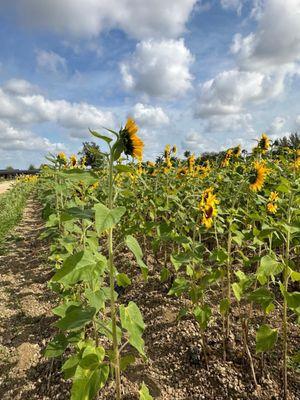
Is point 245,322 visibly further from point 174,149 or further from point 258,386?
point 174,149

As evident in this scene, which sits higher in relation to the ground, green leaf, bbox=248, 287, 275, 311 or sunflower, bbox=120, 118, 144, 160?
sunflower, bbox=120, 118, 144, 160

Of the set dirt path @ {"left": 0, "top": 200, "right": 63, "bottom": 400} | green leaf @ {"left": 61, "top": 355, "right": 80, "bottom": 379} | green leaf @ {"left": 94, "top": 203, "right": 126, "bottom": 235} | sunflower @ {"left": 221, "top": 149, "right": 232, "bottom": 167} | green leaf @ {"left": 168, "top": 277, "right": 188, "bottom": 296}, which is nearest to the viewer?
green leaf @ {"left": 94, "top": 203, "right": 126, "bottom": 235}

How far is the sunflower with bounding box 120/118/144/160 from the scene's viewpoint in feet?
6.24

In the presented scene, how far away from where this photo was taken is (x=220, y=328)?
11.5 ft

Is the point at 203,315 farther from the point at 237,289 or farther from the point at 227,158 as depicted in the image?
the point at 227,158

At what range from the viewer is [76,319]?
183cm

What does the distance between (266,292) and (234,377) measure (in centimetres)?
95

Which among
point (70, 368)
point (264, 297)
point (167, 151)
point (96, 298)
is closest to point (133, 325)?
point (96, 298)

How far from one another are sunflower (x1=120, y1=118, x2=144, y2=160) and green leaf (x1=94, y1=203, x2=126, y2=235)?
0.43 meters

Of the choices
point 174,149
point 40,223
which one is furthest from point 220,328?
point 40,223

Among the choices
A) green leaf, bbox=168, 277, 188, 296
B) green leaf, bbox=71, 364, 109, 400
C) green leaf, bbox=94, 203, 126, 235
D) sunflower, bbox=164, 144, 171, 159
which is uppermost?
sunflower, bbox=164, 144, 171, 159

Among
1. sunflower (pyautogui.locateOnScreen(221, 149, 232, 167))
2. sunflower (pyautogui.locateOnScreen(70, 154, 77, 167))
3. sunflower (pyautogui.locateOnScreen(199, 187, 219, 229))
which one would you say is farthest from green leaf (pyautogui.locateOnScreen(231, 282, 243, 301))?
sunflower (pyautogui.locateOnScreen(221, 149, 232, 167))

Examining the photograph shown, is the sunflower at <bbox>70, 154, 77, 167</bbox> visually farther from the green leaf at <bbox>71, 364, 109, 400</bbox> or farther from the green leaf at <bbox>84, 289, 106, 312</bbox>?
the green leaf at <bbox>71, 364, 109, 400</bbox>

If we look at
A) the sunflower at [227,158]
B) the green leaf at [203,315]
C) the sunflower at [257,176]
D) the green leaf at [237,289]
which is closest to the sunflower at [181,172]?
the sunflower at [227,158]
